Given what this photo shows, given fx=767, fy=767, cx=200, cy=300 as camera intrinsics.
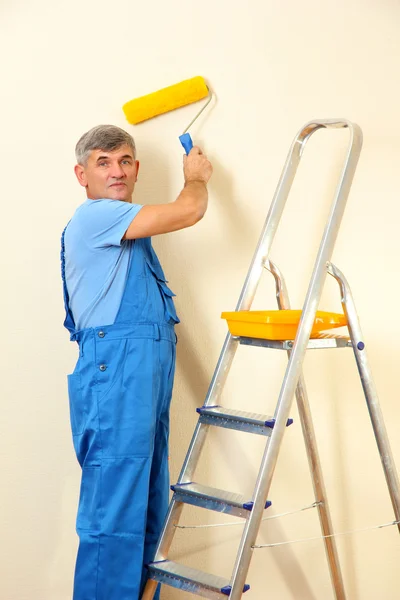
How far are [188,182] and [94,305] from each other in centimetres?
46

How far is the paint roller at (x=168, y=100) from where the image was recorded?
2471 millimetres

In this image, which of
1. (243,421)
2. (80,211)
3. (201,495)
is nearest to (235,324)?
(243,421)

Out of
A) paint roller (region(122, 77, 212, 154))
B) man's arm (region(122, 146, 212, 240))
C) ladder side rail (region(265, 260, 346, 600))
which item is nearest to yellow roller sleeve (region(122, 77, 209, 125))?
paint roller (region(122, 77, 212, 154))

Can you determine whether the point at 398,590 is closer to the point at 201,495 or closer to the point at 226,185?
the point at 201,495

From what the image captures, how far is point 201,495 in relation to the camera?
6.48ft

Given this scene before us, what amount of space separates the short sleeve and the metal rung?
47cm

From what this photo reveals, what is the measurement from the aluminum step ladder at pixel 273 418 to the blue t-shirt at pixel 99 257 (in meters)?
0.37

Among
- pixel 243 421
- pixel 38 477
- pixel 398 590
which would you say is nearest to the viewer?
pixel 243 421

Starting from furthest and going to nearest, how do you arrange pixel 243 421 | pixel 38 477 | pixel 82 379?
pixel 38 477, pixel 82 379, pixel 243 421

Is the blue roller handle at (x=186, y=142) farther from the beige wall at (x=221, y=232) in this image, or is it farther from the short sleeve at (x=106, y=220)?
the short sleeve at (x=106, y=220)

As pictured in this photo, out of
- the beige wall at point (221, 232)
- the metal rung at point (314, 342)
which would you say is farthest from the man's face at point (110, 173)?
the metal rung at point (314, 342)

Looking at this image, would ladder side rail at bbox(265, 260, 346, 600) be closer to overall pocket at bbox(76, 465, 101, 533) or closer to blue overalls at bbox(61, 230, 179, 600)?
blue overalls at bbox(61, 230, 179, 600)

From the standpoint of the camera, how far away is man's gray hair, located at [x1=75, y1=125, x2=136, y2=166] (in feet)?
7.66

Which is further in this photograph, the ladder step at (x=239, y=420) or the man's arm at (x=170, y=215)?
the man's arm at (x=170, y=215)
